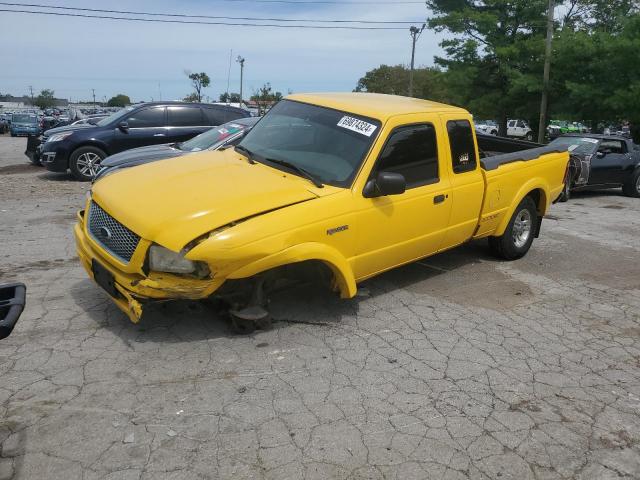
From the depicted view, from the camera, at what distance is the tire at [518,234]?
253 inches

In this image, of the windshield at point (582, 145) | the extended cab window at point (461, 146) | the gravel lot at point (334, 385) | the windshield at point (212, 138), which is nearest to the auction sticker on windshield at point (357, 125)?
the extended cab window at point (461, 146)

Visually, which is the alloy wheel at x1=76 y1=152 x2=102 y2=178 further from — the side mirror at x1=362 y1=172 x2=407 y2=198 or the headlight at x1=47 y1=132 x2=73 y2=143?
the side mirror at x1=362 y1=172 x2=407 y2=198

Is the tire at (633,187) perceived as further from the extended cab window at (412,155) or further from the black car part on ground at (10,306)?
the black car part on ground at (10,306)

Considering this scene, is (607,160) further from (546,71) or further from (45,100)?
(45,100)

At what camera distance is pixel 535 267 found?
256 inches

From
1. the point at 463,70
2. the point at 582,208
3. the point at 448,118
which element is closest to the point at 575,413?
the point at 448,118

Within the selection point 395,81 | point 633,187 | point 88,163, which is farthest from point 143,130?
point 395,81

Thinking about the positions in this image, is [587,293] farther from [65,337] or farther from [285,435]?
[65,337]

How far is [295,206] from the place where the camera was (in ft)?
13.3

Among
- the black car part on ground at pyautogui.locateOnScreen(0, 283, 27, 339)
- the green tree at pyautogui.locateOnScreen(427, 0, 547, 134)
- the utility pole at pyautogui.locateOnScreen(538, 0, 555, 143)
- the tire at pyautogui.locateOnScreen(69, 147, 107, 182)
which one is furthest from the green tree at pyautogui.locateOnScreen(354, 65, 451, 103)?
the black car part on ground at pyautogui.locateOnScreen(0, 283, 27, 339)

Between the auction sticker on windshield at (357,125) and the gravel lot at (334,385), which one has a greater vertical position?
the auction sticker on windshield at (357,125)

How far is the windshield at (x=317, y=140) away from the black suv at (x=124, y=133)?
23.8 feet

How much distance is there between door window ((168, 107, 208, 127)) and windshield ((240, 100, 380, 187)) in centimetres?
754

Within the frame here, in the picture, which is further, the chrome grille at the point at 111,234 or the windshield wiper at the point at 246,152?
the windshield wiper at the point at 246,152
